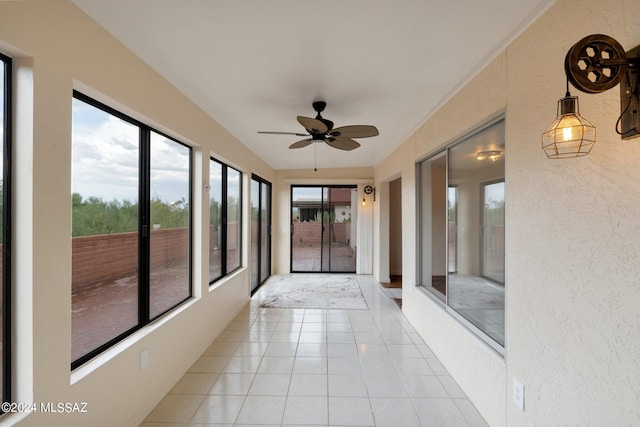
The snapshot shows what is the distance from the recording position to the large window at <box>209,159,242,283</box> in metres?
3.58

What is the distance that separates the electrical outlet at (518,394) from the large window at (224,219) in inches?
121

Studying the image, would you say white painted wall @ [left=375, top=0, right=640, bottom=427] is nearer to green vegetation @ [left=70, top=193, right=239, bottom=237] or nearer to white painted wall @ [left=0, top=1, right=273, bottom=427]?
white painted wall @ [left=0, top=1, right=273, bottom=427]

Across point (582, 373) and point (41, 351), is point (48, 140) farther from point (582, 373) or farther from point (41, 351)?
point (582, 373)

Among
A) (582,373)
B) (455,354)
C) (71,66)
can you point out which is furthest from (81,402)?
(455,354)

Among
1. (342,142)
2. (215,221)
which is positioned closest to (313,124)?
(342,142)

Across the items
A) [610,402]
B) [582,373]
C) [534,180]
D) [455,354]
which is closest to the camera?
[610,402]

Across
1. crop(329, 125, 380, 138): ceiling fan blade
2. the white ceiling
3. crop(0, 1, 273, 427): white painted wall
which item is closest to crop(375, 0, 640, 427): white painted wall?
the white ceiling

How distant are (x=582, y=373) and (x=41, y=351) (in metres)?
2.47

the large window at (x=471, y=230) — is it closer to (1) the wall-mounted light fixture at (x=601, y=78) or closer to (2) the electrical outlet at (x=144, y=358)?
(1) the wall-mounted light fixture at (x=601, y=78)

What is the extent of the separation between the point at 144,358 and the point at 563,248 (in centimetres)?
271

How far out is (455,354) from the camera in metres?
2.50

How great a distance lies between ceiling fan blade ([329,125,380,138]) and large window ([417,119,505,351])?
2.61ft

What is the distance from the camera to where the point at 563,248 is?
1.38 m

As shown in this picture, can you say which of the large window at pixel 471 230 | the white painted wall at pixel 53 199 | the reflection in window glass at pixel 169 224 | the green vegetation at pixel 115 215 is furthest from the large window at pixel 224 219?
the large window at pixel 471 230
